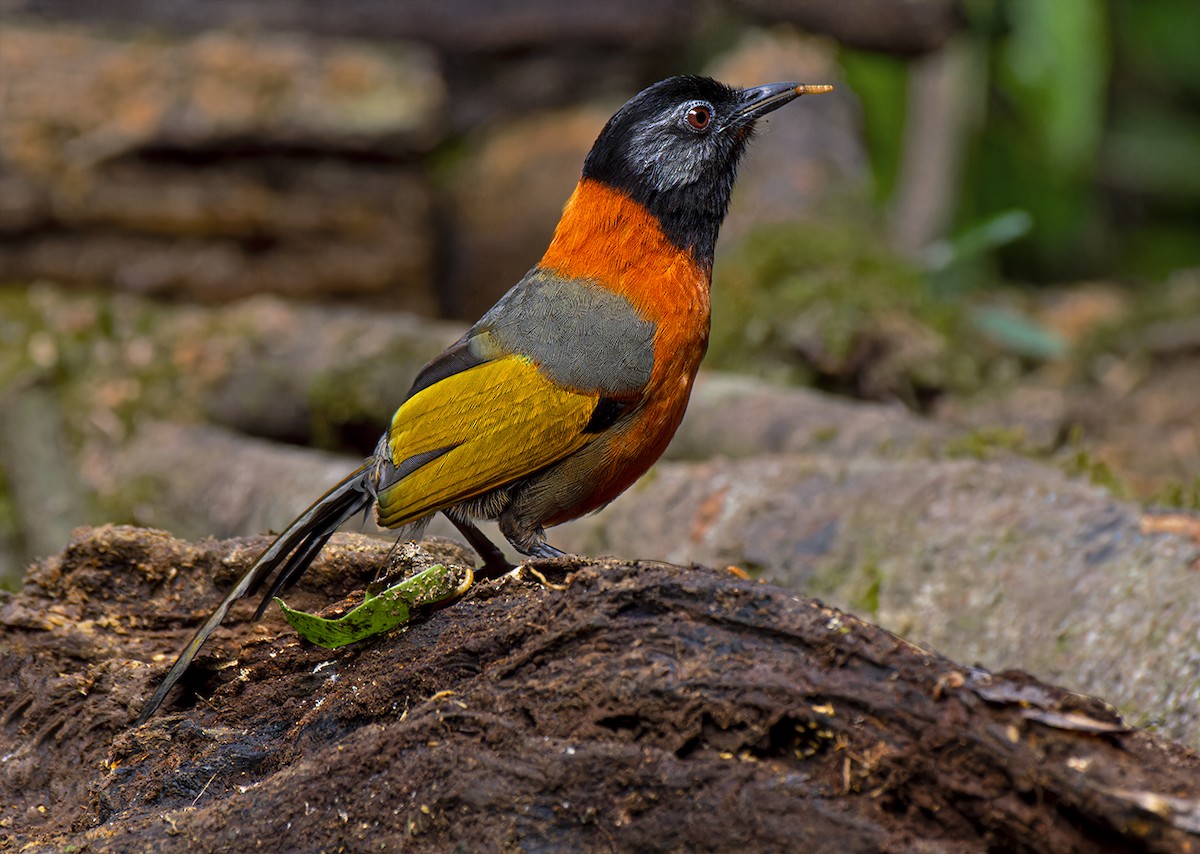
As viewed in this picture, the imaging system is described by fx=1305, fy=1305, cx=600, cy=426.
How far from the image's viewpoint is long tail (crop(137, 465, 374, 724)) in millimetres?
2893

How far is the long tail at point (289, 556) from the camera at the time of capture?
2893 mm

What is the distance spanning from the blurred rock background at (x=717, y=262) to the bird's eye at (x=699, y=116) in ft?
4.53

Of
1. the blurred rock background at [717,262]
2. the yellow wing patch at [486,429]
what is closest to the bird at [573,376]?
the yellow wing patch at [486,429]

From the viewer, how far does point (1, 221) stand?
26.0 feet

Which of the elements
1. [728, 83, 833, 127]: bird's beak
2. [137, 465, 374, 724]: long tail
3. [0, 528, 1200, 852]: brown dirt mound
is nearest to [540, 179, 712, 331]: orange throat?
[728, 83, 833, 127]: bird's beak

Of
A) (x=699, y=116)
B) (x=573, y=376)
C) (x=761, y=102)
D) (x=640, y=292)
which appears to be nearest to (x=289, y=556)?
(x=573, y=376)

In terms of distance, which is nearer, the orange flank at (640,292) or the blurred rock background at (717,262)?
the orange flank at (640,292)

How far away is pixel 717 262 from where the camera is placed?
857 centimetres

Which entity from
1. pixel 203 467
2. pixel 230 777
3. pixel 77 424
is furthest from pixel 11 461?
pixel 230 777

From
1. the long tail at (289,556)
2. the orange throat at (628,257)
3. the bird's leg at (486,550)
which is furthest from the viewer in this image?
the orange throat at (628,257)

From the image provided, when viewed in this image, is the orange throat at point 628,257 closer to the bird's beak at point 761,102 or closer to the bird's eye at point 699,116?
the bird's eye at point 699,116

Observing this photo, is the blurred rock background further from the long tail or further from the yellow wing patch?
the long tail

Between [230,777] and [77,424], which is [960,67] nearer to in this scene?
[77,424]

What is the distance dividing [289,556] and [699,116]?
187cm
